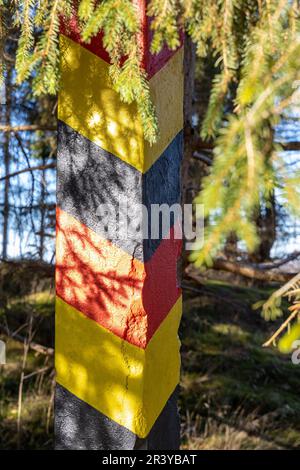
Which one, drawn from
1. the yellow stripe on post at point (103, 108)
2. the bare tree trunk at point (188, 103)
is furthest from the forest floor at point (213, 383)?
the yellow stripe on post at point (103, 108)

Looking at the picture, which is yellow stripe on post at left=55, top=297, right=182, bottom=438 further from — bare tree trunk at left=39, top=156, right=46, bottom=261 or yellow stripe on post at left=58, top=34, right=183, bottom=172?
bare tree trunk at left=39, top=156, right=46, bottom=261

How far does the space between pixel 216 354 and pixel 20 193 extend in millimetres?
1910

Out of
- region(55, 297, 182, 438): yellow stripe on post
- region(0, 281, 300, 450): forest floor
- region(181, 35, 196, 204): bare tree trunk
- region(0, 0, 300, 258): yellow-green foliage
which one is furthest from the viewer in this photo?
region(0, 281, 300, 450): forest floor

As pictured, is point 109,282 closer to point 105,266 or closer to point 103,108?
point 105,266

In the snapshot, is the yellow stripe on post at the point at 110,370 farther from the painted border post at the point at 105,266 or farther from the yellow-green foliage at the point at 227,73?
the yellow-green foliage at the point at 227,73

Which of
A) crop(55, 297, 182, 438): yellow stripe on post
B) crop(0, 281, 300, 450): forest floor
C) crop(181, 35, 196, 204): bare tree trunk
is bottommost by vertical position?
crop(0, 281, 300, 450): forest floor

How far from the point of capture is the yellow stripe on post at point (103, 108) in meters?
1.54

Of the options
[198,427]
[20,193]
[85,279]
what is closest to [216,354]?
[198,427]

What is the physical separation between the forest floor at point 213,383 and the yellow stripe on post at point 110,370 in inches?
76.0

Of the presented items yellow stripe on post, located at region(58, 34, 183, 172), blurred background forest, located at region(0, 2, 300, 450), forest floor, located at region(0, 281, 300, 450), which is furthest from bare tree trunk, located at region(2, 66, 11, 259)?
yellow stripe on post, located at region(58, 34, 183, 172)

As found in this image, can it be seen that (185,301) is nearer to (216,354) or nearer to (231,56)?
(216,354)

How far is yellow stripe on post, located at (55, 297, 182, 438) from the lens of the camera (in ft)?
5.01

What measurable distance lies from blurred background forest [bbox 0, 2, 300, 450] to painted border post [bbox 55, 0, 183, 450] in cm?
114

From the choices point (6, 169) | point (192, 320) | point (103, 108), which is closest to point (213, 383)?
point (192, 320)
